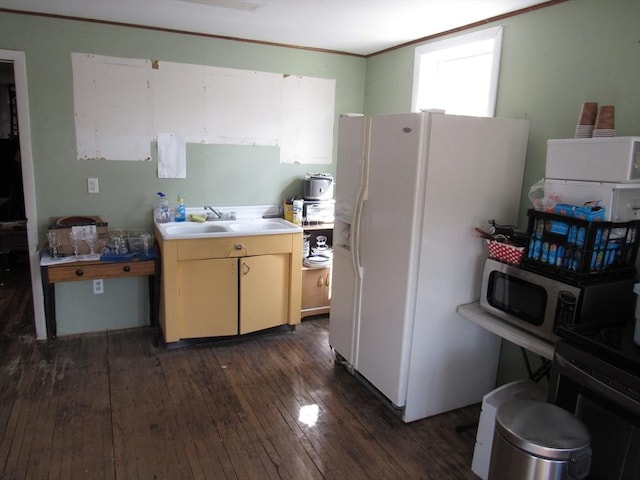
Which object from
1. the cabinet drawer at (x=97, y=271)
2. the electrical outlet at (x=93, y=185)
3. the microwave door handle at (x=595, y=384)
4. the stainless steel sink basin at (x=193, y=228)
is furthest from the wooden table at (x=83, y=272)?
the microwave door handle at (x=595, y=384)

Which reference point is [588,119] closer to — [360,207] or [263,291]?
[360,207]

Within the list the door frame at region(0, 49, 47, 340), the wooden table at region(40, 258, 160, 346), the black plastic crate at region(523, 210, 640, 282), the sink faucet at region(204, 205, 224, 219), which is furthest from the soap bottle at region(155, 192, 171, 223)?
the black plastic crate at region(523, 210, 640, 282)

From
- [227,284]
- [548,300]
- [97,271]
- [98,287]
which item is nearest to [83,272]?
[97,271]

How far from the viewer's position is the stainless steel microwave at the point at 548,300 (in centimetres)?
190

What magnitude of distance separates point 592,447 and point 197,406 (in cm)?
200

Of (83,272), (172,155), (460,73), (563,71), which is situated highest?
(460,73)

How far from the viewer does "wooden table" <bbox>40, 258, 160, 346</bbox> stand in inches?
120

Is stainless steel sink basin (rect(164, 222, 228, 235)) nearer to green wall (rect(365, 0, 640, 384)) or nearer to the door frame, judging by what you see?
the door frame

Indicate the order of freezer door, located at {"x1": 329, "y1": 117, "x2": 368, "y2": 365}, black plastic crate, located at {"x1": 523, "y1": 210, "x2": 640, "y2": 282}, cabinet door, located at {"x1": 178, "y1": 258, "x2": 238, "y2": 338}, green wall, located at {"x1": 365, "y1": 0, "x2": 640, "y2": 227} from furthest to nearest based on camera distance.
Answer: cabinet door, located at {"x1": 178, "y1": 258, "x2": 238, "y2": 338}
freezer door, located at {"x1": 329, "y1": 117, "x2": 368, "y2": 365}
green wall, located at {"x1": 365, "y1": 0, "x2": 640, "y2": 227}
black plastic crate, located at {"x1": 523, "y1": 210, "x2": 640, "y2": 282}

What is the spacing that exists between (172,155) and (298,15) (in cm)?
146

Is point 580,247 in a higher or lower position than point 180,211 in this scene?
higher

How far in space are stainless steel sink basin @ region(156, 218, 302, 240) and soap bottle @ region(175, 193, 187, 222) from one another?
65 mm

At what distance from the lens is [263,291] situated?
353 centimetres

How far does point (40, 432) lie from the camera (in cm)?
237
